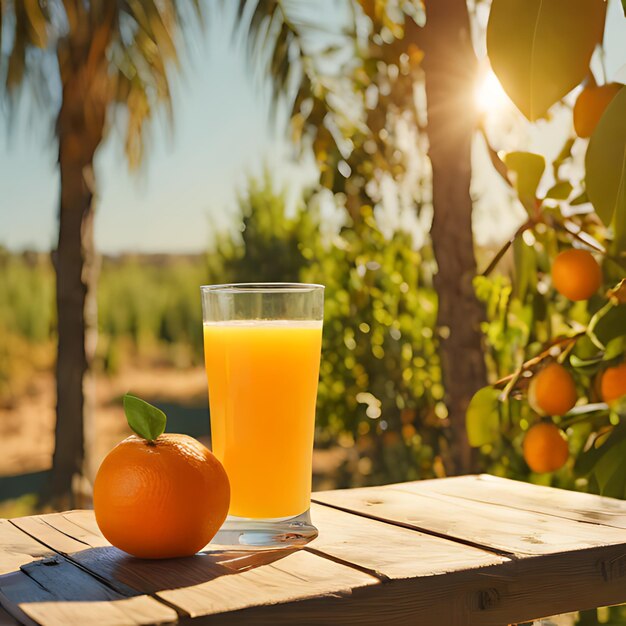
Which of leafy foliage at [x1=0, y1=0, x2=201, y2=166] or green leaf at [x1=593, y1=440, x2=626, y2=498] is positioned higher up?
leafy foliage at [x1=0, y1=0, x2=201, y2=166]

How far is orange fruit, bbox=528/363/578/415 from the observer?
116 cm

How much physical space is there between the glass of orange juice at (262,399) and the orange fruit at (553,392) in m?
0.39

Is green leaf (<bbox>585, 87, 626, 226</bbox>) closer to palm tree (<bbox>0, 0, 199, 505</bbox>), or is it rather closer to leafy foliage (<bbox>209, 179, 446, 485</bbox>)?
leafy foliage (<bbox>209, 179, 446, 485</bbox>)

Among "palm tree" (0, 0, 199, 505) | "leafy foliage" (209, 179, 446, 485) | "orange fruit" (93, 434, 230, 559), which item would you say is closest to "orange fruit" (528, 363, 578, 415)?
"orange fruit" (93, 434, 230, 559)

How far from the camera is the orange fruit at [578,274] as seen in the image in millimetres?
1188

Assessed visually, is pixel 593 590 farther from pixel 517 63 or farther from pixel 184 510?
pixel 517 63

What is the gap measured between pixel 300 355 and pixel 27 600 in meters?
0.37

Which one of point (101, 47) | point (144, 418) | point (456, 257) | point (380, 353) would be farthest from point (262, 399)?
point (101, 47)

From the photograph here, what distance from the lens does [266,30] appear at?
3.00m

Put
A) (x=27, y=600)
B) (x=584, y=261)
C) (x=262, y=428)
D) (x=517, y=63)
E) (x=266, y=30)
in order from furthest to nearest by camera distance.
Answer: (x=266, y=30) < (x=584, y=261) < (x=262, y=428) < (x=27, y=600) < (x=517, y=63)

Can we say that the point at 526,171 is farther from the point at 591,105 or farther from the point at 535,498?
the point at 535,498

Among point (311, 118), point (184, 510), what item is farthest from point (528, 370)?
point (311, 118)

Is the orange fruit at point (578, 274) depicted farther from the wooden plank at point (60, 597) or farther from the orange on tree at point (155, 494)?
the wooden plank at point (60, 597)

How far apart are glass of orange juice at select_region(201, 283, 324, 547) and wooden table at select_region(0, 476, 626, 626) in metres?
0.06
